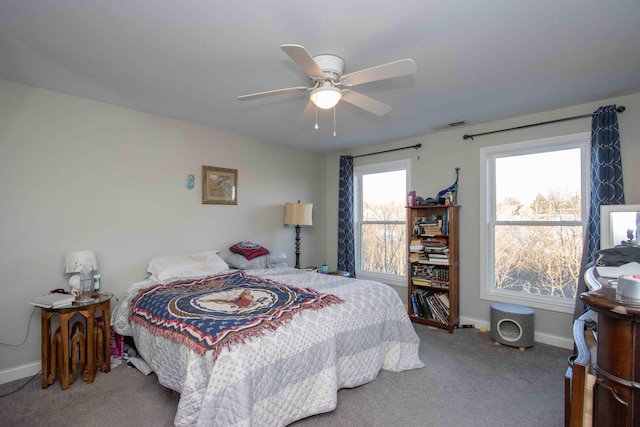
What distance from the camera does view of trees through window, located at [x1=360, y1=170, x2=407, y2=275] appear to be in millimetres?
4512

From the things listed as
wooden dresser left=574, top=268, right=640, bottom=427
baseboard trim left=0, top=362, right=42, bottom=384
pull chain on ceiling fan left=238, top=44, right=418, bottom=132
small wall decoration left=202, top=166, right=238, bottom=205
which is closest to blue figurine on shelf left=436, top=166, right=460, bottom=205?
pull chain on ceiling fan left=238, top=44, right=418, bottom=132

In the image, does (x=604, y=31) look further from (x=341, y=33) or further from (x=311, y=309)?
(x=311, y=309)

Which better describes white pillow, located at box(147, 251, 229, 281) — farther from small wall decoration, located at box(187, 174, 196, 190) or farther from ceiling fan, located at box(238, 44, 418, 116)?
ceiling fan, located at box(238, 44, 418, 116)

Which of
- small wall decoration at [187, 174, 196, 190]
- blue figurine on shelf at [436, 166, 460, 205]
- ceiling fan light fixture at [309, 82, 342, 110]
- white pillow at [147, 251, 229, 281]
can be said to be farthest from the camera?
blue figurine on shelf at [436, 166, 460, 205]

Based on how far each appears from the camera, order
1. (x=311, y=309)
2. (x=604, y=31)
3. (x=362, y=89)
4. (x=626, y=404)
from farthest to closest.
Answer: (x=362, y=89)
(x=311, y=309)
(x=604, y=31)
(x=626, y=404)

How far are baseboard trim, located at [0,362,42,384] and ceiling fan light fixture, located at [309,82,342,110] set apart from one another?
318cm

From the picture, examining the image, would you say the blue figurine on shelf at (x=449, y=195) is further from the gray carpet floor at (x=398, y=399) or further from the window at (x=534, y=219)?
the gray carpet floor at (x=398, y=399)

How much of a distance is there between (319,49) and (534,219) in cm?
298

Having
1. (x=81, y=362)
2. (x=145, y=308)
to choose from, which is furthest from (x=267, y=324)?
(x=81, y=362)

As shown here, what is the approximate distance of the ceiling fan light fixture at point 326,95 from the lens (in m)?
1.98

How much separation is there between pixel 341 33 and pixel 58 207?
280 centimetres

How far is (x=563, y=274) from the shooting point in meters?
3.22

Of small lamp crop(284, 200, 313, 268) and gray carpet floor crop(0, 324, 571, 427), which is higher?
small lamp crop(284, 200, 313, 268)

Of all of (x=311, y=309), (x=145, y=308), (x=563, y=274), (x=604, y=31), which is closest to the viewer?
(x=604, y=31)
